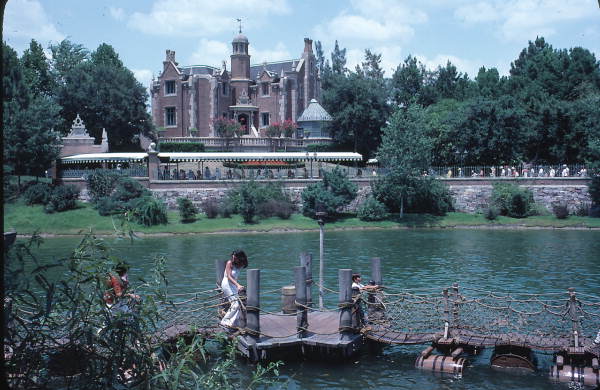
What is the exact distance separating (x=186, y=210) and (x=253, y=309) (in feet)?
110

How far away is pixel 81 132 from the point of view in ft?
197

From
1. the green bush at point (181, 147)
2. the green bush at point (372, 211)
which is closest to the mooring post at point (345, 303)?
the green bush at point (372, 211)

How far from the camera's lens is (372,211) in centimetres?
5003

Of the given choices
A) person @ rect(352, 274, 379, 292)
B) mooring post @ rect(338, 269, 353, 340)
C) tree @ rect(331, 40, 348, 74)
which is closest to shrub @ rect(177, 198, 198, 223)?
person @ rect(352, 274, 379, 292)

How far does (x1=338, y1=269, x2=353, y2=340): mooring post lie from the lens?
15.5 meters

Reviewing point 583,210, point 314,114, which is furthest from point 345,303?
point 314,114

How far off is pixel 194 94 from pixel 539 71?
3952cm

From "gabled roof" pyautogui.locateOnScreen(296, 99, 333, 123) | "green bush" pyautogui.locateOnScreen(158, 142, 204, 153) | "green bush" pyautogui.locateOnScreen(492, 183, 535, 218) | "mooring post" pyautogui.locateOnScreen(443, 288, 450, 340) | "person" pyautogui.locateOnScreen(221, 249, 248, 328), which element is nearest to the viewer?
"person" pyautogui.locateOnScreen(221, 249, 248, 328)

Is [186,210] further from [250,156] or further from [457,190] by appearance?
[457,190]

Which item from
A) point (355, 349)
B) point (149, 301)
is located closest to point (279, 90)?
point (355, 349)

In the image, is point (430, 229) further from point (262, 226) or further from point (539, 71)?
point (539, 71)

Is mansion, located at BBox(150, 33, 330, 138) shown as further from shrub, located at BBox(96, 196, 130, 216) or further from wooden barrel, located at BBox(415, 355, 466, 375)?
wooden barrel, located at BBox(415, 355, 466, 375)

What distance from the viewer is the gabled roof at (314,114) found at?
240 ft

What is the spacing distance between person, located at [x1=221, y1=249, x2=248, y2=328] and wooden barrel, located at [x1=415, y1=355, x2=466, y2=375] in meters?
4.67
